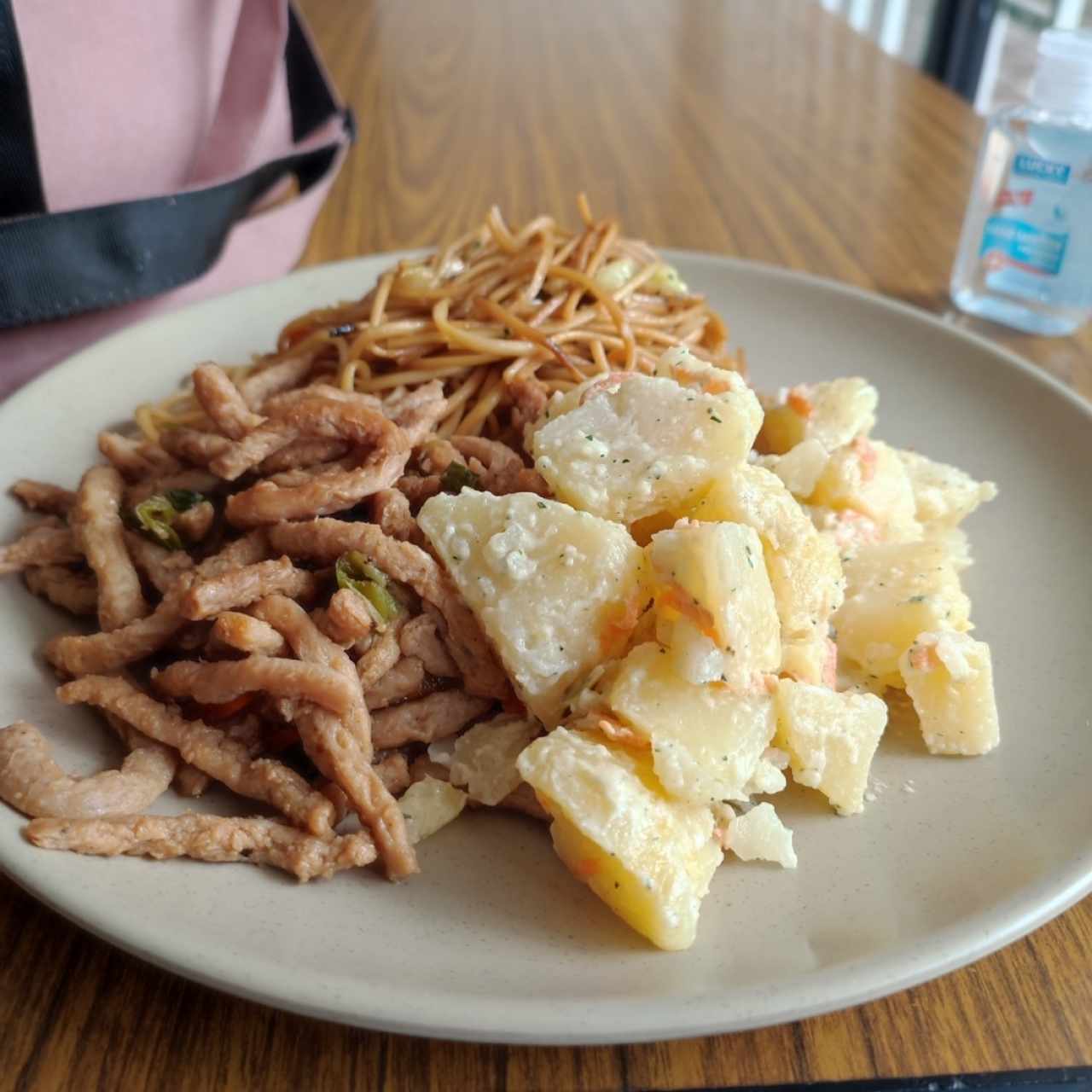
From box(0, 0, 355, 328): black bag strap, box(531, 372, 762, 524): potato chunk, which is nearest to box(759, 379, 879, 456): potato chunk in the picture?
box(531, 372, 762, 524): potato chunk

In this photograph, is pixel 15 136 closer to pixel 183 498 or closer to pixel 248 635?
pixel 183 498

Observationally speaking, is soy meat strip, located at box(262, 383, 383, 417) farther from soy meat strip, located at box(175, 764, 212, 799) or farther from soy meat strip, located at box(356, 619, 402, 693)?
soy meat strip, located at box(175, 764, 212, 799)

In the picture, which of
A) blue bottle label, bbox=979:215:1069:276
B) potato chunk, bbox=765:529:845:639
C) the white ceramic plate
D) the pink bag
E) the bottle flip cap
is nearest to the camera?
the white ceramic plate

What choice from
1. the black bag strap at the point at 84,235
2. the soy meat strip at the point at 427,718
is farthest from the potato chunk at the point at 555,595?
the black bag strap at the point at 84,235


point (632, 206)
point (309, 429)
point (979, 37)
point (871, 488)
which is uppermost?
point (309, 429)

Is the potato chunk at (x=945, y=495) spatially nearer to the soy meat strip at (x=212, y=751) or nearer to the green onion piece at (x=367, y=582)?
the green onion piece at (x=367, y=582)

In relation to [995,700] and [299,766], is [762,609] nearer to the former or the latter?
[995,700]

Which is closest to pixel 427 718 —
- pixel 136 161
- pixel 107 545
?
pixel 107 545
